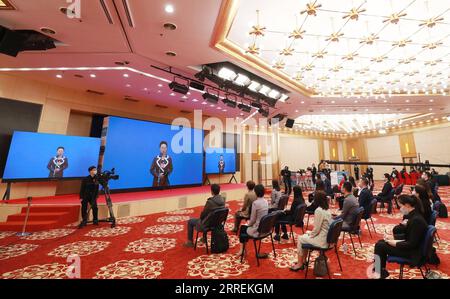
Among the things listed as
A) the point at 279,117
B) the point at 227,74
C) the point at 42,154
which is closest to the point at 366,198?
the point at 227,74

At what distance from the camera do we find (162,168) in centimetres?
897

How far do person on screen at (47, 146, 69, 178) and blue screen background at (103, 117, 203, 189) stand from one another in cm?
116

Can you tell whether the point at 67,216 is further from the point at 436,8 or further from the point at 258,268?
the point at 436,8

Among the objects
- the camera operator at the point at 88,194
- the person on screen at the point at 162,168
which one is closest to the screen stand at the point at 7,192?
Answer: the camera operator at the point at 88,194

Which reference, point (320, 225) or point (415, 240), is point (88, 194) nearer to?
point (320, 225)

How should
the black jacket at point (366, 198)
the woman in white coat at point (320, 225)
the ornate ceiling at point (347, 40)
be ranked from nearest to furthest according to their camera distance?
the woman in white coat at point (320, 225) < the ornate ceiling at point (347, 40) < the black jacket at point (366, 198)

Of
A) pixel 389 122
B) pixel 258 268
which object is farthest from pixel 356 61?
pixel 389 122

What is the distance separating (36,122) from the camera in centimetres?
661

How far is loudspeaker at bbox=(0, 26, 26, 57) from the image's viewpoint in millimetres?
3824

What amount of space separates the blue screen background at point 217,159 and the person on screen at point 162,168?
234 cm

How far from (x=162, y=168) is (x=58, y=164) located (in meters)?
3.57

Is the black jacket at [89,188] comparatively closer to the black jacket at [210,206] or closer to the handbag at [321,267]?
the black jacket at [210,206]

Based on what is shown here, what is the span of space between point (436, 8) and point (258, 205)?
18.7 ft

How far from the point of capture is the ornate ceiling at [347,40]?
4305mm
